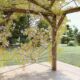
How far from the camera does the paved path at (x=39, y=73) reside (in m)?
5.18

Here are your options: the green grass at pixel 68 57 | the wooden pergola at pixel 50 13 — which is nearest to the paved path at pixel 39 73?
the wooden pergola at pixel 50 13

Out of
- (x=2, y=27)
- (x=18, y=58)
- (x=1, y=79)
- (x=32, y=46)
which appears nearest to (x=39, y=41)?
(x=32, y=46)

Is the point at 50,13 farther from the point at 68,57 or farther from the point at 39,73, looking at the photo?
the point at 68,57

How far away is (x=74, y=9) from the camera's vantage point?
13.9 feet

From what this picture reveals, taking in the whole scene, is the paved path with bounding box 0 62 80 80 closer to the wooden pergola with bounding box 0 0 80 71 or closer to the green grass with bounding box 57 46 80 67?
the wooden pergola with bounding box 0 0 80 71

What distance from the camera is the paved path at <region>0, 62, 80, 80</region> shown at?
5.18 meters

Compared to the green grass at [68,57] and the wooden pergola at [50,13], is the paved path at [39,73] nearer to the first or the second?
the wooden pergola at [50,13]

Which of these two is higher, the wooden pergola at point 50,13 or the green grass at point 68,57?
the wooden pergola at point 50,13

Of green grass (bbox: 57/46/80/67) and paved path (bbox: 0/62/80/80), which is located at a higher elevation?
green grass (bbox: 57/46/80/67)

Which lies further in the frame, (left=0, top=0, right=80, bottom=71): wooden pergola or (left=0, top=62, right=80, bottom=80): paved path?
(left=0, top=62, right=80, bottom=80): paved path

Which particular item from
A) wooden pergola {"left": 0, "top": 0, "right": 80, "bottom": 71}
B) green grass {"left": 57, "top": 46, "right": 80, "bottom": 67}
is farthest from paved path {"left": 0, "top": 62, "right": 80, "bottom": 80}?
green grass {"left": 57, "top": 46, "right": 80, "bottom": 67}

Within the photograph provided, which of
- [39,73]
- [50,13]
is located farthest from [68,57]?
[50,13]

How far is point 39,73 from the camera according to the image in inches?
223

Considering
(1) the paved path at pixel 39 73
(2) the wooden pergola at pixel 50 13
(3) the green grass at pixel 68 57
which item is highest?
(2) the wooden pergola at pixel 50 13
